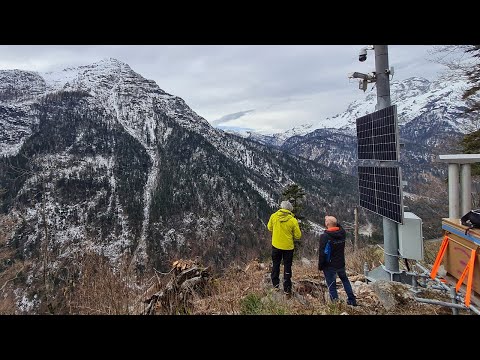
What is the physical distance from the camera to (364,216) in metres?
135

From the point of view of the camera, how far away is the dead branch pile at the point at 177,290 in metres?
4.81

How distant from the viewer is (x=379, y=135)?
6.07 meters

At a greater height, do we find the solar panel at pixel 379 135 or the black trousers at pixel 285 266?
the solar panel at pixel 379 135

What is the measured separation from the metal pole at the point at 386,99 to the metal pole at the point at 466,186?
143 centimetres

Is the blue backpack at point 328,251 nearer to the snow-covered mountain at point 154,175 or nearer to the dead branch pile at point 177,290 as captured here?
the dead branch pile at point 177,290

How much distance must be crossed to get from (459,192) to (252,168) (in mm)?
156435

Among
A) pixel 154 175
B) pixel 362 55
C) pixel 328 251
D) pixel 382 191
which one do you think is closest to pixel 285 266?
pixel 328 251

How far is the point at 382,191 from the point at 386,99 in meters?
1.79

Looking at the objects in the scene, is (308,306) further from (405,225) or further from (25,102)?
(25,102)

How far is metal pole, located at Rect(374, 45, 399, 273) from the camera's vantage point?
19.4 ft

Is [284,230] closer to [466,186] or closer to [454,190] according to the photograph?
[454,190]

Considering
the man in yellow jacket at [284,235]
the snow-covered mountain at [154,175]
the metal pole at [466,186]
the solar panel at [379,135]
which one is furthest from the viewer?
the snow-covered mountain at [154,175]

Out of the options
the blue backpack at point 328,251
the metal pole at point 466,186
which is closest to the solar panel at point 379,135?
the metal pole at point 466,186
